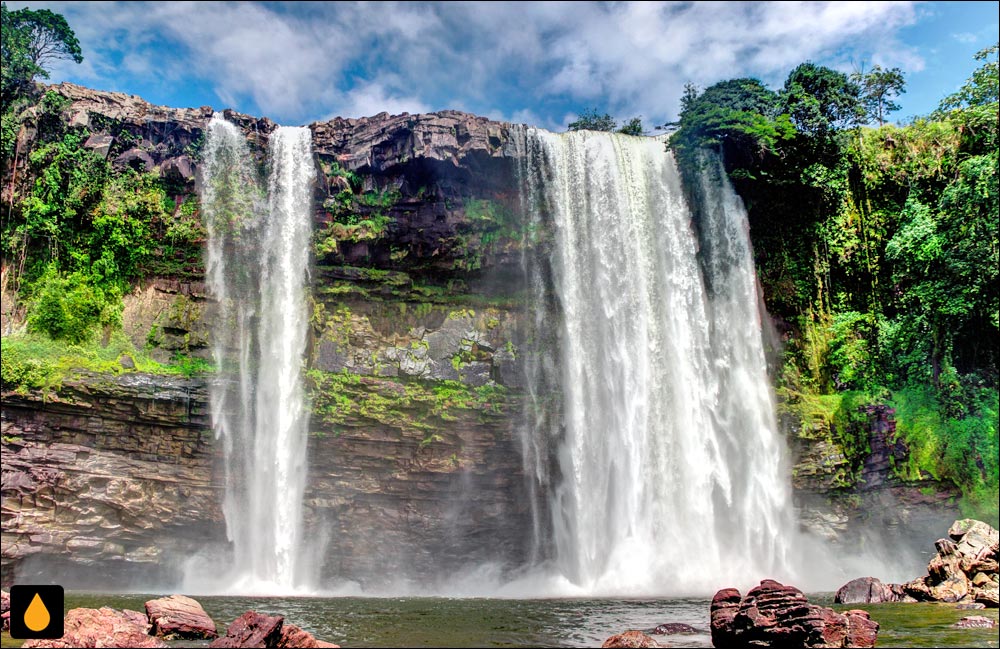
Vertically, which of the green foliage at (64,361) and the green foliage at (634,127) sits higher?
the green foliage at (634,127)

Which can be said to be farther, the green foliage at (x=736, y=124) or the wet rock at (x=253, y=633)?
the green foliage at (x=736, y=124)

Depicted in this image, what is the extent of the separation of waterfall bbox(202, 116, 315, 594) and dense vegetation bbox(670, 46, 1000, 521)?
15.1 m

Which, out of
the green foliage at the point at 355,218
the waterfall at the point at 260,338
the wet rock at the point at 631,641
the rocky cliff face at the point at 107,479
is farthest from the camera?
the green foliage at the point at 355,218

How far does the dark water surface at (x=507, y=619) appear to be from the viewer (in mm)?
10992

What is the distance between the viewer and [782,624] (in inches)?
405

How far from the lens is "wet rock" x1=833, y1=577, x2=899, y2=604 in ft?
56.7

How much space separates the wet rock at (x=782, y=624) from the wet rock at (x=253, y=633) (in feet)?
21.3

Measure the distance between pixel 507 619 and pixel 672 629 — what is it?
3.49 m

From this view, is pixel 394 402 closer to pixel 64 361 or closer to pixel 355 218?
pixel 355 218

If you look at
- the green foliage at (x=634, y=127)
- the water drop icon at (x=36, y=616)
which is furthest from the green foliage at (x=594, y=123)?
the water drop icon at (x=36, y=616)

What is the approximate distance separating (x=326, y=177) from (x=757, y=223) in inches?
667

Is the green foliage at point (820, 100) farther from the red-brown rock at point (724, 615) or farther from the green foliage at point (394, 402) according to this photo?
the red-brown rock at point (724, 615)

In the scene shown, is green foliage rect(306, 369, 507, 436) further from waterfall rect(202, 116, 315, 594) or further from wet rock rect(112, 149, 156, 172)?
wet rock rect(112, 149, 156, 172)

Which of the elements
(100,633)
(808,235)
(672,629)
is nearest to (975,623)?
(672,629)
